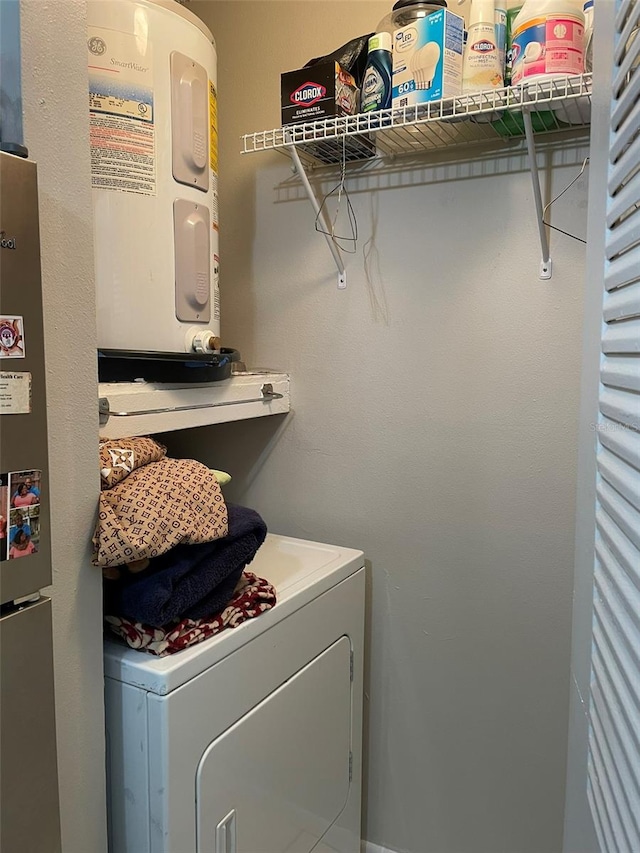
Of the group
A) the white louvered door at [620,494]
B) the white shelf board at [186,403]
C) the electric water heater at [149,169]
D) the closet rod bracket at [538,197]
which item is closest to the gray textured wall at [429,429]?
the closet rod bracket at [538,197]

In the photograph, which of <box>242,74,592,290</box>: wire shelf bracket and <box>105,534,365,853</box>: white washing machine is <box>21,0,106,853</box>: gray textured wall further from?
<box>242,74,592,290</box>: wire shelf bracket

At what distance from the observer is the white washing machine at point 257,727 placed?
0.98m

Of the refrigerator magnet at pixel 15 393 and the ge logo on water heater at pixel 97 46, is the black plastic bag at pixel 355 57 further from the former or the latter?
the refrigerator magnet at pixel 15 393

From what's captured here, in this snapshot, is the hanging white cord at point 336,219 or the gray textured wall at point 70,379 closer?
the gray textured wall at point 70,379

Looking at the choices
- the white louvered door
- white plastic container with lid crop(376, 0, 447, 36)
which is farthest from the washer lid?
white plastic container with lid crop(376, 0, 447, 36)

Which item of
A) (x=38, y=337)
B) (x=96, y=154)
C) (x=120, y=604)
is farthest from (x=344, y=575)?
(x=96, y=154)

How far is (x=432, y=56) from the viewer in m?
1.24

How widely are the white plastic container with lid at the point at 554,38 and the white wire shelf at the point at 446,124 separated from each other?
30mm

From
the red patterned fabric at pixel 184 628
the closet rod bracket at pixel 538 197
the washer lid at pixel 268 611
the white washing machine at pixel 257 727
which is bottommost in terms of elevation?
the white washing machine at pixel 257 727

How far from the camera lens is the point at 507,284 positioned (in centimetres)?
141

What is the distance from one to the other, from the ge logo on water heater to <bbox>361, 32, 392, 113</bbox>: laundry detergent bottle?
54 centimetres

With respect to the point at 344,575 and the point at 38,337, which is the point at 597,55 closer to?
the point at 38,337

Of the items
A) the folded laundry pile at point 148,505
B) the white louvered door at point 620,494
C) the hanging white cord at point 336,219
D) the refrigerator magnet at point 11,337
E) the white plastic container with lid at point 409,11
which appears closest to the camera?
the white louvered door at point 620,494

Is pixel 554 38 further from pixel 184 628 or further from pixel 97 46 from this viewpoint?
Result: pixel 184 628
